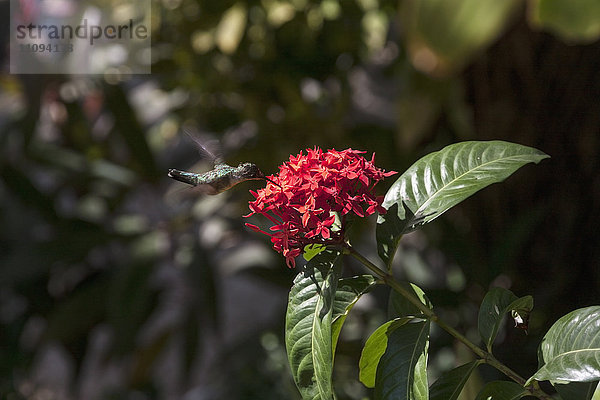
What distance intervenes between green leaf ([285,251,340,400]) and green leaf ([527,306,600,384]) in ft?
0.54

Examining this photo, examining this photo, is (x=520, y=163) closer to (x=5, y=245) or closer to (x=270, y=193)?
(x=270, y=193)

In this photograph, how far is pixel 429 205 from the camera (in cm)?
57

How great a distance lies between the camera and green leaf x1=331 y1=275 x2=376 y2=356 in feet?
1.76

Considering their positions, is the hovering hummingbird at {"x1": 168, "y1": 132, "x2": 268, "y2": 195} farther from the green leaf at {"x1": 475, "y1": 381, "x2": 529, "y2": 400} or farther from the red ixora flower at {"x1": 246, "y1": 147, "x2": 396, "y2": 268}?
the green leaf at {"x1": 475, "y1": 381, "x2": 529, "y2": 400}

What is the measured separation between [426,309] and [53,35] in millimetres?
1833

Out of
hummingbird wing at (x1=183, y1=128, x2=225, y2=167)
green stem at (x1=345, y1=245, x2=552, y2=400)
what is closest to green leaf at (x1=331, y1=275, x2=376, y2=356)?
green stem at (x1=345, y1=245, x2=552, y2=400)

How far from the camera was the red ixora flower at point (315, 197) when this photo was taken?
516mm

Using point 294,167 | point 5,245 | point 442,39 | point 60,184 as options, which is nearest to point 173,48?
point 60,184

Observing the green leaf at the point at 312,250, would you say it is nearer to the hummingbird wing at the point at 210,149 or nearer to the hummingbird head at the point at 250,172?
the hummingbird head at the point at 250,172

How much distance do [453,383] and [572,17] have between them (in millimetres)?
488

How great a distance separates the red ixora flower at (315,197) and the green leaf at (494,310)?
13cm

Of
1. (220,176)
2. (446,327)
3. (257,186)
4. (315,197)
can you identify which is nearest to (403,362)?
(446,327)

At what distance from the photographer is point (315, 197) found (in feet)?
1.69

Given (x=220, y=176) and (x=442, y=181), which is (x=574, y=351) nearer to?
(x=442, y=181)
